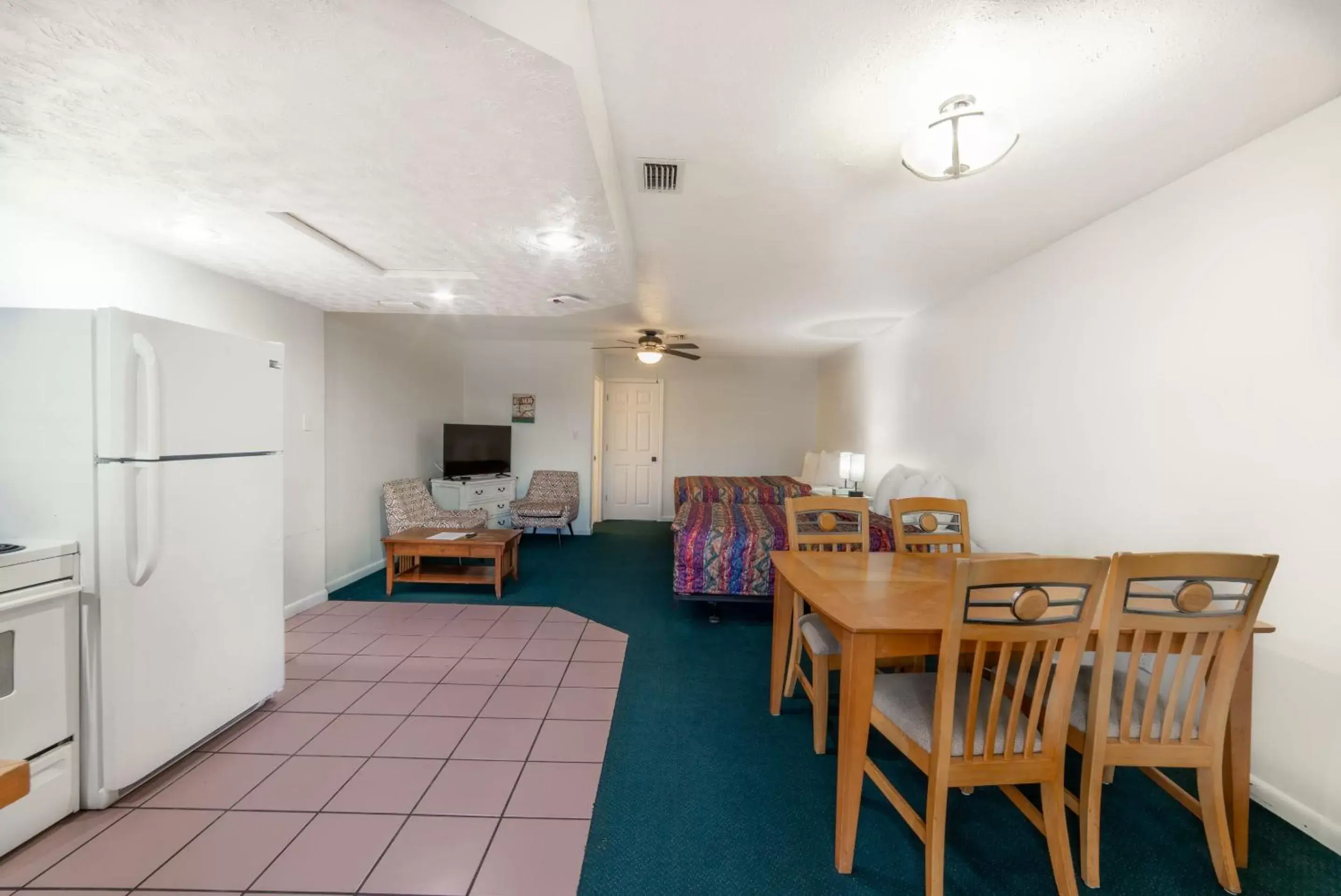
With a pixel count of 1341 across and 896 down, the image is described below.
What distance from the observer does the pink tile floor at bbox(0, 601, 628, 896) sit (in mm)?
1438

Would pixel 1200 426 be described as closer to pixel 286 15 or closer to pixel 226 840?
pixel 286 15

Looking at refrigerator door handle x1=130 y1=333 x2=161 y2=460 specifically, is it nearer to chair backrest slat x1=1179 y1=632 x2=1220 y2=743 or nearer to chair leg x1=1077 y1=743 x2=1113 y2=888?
chair leg x1=1077 y1=743 x2=1113 y2=888

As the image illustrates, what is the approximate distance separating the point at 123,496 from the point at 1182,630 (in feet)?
10.8

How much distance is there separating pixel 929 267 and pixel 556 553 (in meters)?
4.42

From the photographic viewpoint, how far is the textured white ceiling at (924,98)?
1.29 m

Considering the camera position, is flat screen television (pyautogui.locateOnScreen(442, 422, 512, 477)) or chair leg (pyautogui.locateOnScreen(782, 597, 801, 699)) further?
flat screen television (pyautogui.locateOnScreen(442, 422, 512, 477))

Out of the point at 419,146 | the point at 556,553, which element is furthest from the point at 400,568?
the point at 419,146

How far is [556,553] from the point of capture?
5.41 m

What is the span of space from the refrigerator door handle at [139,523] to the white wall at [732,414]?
233 inches

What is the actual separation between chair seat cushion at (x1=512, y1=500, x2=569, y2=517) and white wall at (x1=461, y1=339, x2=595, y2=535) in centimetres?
51

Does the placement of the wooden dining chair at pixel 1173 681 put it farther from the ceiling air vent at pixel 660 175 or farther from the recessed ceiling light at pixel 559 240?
the recessed ceiling light at pixel 559 240

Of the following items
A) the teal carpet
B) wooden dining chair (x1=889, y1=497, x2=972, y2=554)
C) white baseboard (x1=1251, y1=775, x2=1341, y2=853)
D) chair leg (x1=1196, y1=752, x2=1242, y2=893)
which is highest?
wooden dining chair (x1=889, y1=497, x2=972, y2=554)

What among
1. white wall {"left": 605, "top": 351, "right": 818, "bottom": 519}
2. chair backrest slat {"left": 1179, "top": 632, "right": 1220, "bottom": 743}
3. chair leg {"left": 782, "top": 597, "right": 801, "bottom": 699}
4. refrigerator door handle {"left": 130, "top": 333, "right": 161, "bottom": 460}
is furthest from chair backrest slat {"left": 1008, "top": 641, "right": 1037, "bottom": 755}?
white wall {"left": 605, "top": 351, "right": 818, "bottom": 519}

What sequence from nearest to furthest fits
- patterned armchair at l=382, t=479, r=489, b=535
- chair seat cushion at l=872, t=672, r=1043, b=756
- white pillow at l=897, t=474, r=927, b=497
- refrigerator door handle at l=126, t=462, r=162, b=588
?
chair seat cushion at l=872, t=672, r=1043, b=756 → refrigerator door handle at l=126, t=462, r=162, b=588 → white pillow at l=897, t=474, r=927, b=497 → patterned armchair at l=382, t=479, r=489, b=535
